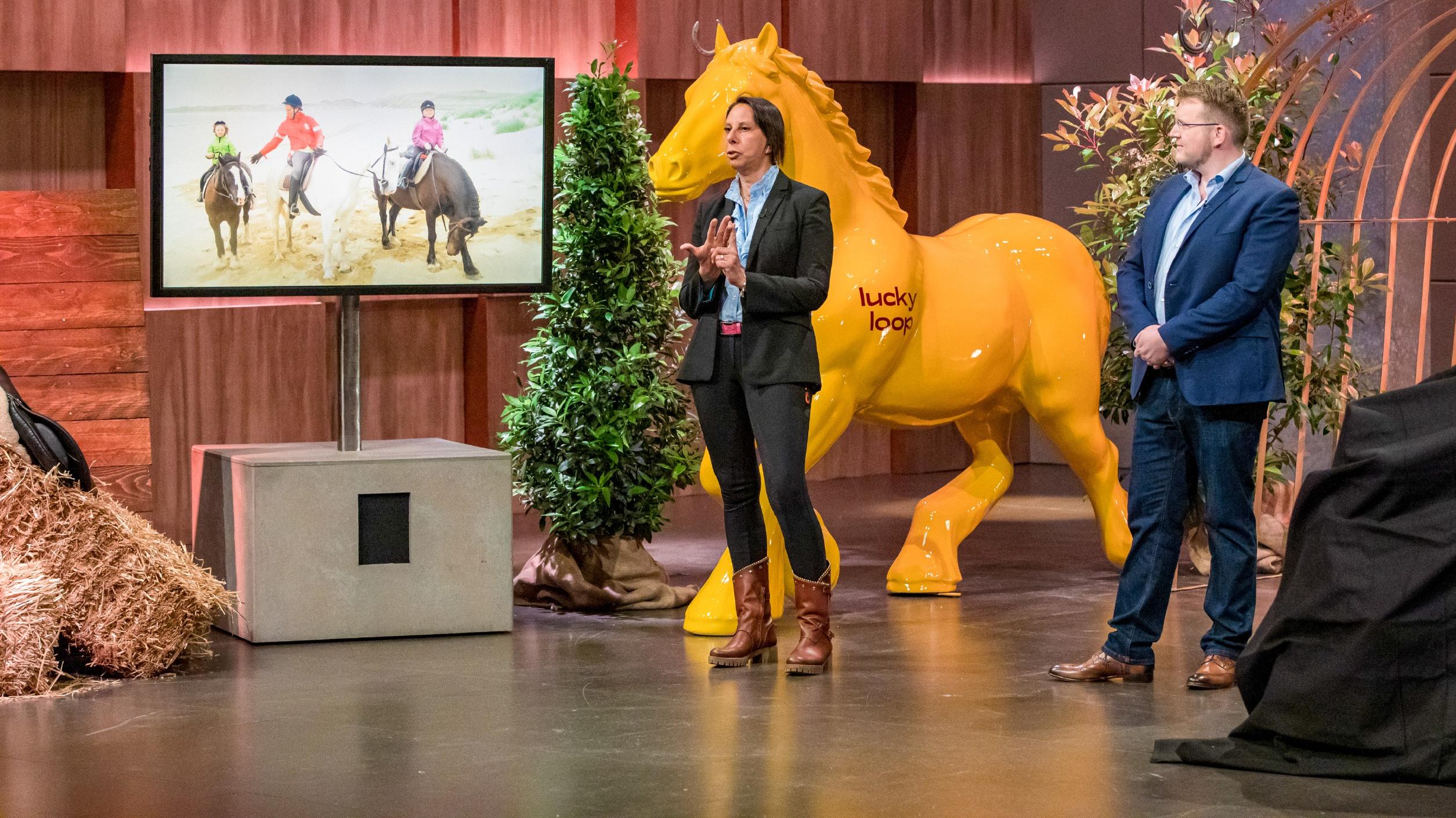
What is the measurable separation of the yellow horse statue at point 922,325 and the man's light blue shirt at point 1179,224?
4.23 ft

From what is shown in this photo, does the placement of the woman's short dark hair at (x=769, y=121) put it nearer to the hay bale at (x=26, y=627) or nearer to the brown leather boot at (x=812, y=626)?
the brown leather boot at (x=812, y=626)

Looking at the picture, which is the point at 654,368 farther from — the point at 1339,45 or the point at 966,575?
the point at 1339,45

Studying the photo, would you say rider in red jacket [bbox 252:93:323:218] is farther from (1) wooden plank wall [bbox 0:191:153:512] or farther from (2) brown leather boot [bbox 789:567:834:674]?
A: (2) brown leather boot [bbox 789:567:834:674]

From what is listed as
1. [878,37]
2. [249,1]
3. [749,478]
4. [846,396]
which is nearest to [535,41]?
[249,1]

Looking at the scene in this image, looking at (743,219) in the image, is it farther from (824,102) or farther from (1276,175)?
(1276,175)

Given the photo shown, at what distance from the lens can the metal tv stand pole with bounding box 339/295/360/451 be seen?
19.4ft

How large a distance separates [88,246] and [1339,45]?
5.49 metres

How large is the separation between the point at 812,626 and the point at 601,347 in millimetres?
1649

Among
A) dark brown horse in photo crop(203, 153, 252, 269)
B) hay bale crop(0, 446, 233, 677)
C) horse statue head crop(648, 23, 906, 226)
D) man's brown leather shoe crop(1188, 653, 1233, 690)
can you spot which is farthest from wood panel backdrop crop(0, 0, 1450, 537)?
man's brown leather shoe crop(1188, 653, 1233, 690)

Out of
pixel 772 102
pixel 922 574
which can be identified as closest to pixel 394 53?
pixel 772 102

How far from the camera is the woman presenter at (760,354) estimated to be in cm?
489

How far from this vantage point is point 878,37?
1035cm

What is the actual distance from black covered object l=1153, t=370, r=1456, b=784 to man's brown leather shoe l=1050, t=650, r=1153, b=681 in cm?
80

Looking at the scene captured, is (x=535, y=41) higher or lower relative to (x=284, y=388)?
higher
